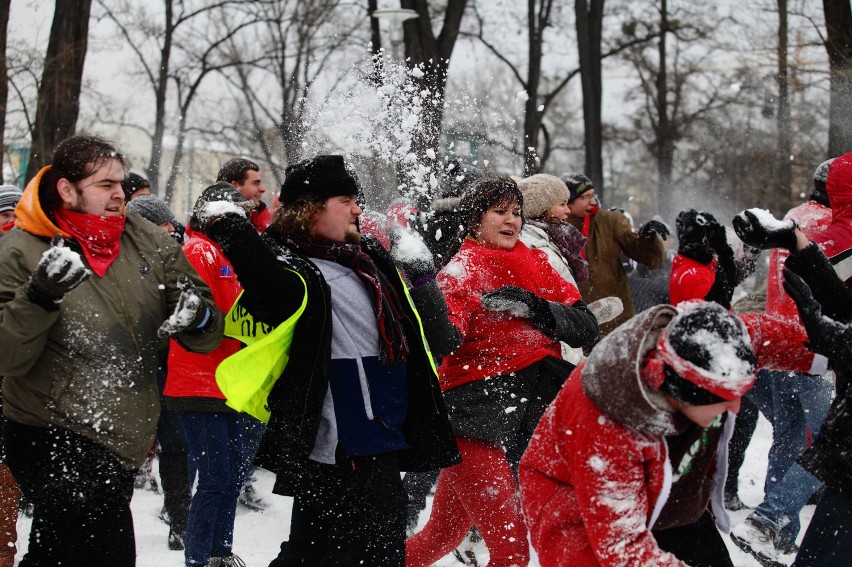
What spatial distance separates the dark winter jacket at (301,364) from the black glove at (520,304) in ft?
1.80

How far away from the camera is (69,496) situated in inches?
128

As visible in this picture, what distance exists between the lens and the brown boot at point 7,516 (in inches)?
169

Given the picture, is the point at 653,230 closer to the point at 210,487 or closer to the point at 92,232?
the point at 210,487

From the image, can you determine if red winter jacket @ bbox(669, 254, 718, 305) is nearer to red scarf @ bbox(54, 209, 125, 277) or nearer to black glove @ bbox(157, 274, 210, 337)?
black glove @ bbox(157, 274, 210, 337)

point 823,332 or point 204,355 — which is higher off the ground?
point 823,332

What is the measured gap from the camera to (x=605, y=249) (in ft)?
22.2

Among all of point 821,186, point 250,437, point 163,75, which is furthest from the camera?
point 163,75

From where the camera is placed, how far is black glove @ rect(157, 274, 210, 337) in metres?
3.37

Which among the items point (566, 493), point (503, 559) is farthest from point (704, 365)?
point (503, 559)

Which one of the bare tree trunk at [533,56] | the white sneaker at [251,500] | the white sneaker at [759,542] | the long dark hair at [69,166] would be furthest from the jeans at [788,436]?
the bare tree trunk at [533,56]

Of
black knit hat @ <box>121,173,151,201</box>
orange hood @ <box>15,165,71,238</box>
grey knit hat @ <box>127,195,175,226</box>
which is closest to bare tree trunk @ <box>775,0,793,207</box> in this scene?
black knit hat @ <box>121,173,151,201</box>

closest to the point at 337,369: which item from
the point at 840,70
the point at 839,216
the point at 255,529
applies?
the point at 839,216

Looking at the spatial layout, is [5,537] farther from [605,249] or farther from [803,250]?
[605,249]

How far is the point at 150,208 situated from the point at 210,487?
1984 millimetres
